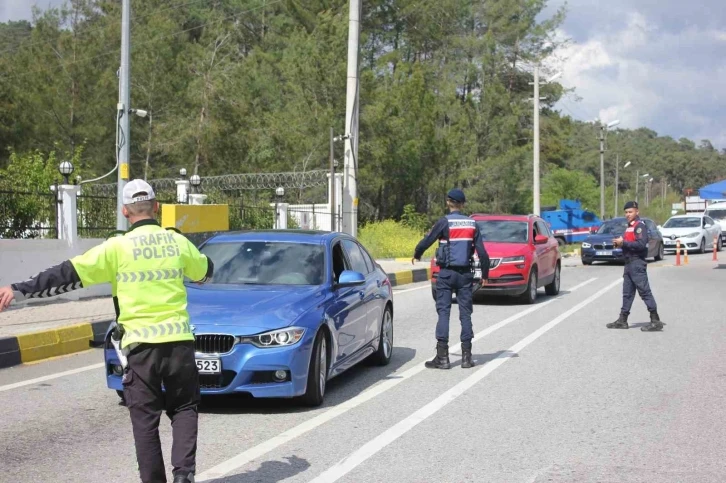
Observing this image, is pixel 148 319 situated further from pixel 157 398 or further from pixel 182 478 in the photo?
pixel 182 478

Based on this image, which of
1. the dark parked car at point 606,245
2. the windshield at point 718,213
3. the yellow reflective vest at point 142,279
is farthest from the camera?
the windshield at point 718,213

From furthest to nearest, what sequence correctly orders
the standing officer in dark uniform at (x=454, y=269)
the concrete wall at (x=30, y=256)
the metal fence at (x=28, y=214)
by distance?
the metal fence at (x=28, y=214)
the concrete wall at (x=30, y=256)
the standing officer in dark uniform at (x=454, y=269)

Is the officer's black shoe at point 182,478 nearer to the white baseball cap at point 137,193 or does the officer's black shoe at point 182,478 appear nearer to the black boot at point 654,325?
the white baseball cap at point 137,193

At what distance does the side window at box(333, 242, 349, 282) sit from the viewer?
925cm

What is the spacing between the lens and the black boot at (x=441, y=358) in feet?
32.7

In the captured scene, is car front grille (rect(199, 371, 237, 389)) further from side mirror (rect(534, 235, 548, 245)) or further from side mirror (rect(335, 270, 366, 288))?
side mirror (rect(534, 235, 548, 245))

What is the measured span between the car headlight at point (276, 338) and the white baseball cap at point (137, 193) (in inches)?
104

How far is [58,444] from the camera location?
678 cm

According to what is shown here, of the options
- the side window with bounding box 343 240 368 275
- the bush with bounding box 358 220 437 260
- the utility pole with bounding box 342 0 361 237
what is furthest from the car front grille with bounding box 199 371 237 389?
the bush with bounding box 358 220 437 260

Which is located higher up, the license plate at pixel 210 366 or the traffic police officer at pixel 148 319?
the traffic police officer at pixel 148 319

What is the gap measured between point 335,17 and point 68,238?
1022 inches

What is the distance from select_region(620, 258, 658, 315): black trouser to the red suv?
3.01m

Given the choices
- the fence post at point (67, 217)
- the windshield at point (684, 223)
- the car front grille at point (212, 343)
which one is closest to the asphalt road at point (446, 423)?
the car front grille at point (212, 343)

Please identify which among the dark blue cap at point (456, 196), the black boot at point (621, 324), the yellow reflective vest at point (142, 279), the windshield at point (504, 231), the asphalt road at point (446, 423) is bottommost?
the black boot at point (621, 324)
